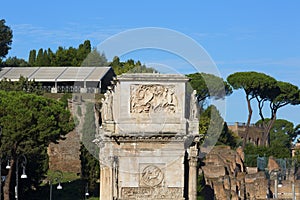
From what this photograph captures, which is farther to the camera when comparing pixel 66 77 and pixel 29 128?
pixel 66 77

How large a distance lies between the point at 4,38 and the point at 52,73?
7768 mm

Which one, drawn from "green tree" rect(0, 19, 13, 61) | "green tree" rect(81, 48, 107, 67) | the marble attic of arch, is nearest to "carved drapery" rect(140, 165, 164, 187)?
the marble attic of arch

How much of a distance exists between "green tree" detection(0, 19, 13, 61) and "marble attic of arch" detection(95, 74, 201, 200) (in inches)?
2689

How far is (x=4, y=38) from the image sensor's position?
362ft

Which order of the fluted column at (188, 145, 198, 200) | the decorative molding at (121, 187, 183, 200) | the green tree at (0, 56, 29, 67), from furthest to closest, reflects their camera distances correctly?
the green tree at (0, 56, 29, 67) → the fluted column at (188, 145, 198, 200) → the decorative molding at (121, 187, 183, 200)

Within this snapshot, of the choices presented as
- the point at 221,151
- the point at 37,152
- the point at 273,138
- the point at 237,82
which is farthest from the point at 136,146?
the point at 273,138

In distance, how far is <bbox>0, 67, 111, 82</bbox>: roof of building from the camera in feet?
316

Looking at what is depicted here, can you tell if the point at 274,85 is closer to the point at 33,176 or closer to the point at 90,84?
the point at 90,84

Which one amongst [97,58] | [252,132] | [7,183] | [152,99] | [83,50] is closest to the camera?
[152,99]

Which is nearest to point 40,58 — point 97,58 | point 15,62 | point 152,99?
point 15,62

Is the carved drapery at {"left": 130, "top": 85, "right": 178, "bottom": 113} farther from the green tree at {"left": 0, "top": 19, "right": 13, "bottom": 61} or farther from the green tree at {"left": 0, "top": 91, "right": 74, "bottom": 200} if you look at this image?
the green tree at {"left": 0, "top": 19, "right": 13, "bottom": 61}

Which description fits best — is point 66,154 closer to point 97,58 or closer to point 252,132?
point 97,58

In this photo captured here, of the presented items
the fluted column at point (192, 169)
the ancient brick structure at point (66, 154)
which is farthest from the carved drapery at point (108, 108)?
the ancient brick structure at point (66, 154)

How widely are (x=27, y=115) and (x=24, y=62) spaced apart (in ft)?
211
